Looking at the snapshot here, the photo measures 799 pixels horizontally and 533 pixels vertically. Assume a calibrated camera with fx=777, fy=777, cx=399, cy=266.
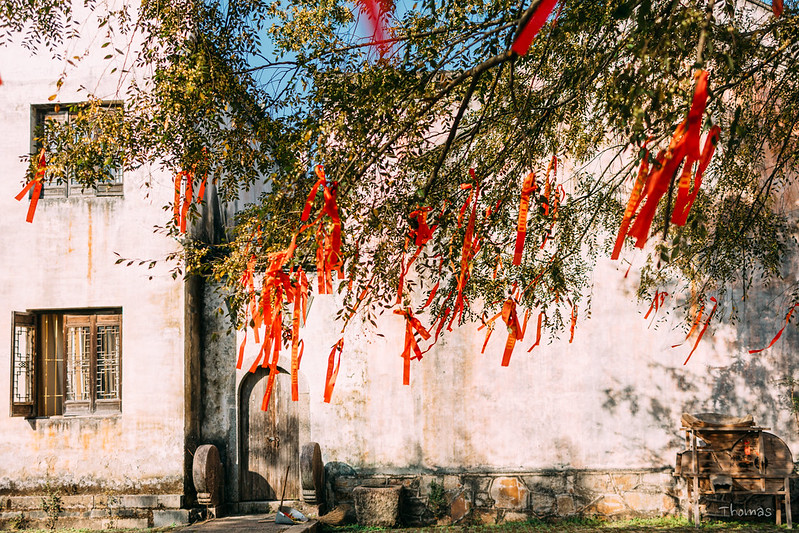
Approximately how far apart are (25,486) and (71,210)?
12.9 feet

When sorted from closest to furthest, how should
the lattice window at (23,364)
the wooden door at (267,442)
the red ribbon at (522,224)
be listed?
1. the red ribbon at (522,224)
2. the lattice window at (23,364)
3. the wooden door at (267,442)

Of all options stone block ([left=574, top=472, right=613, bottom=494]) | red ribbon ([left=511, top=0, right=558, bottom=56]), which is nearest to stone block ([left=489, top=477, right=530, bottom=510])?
stone block ([left=574, top=472, right=613, bottom=494])

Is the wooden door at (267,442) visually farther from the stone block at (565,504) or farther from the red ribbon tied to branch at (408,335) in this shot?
the red ribbon tied to branch at (408,335)

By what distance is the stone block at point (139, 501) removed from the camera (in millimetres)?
10547

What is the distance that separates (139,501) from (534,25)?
897 cm

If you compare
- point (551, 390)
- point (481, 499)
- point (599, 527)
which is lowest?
point (599, 527)

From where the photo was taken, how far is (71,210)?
37.2 ft

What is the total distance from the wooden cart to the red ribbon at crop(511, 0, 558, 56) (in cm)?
698

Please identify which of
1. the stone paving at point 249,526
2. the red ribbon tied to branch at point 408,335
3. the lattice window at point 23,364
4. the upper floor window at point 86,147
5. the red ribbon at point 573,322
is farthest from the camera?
the lattice window at point 23,364

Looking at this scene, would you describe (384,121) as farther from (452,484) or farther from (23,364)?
(23,364)

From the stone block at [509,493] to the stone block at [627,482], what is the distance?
122cm

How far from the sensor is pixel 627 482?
34.5 feet

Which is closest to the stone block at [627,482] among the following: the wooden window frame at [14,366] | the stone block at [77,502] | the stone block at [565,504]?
the stone block at [565,504]

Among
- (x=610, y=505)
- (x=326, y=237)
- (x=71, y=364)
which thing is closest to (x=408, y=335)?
(x=326, y=237)
